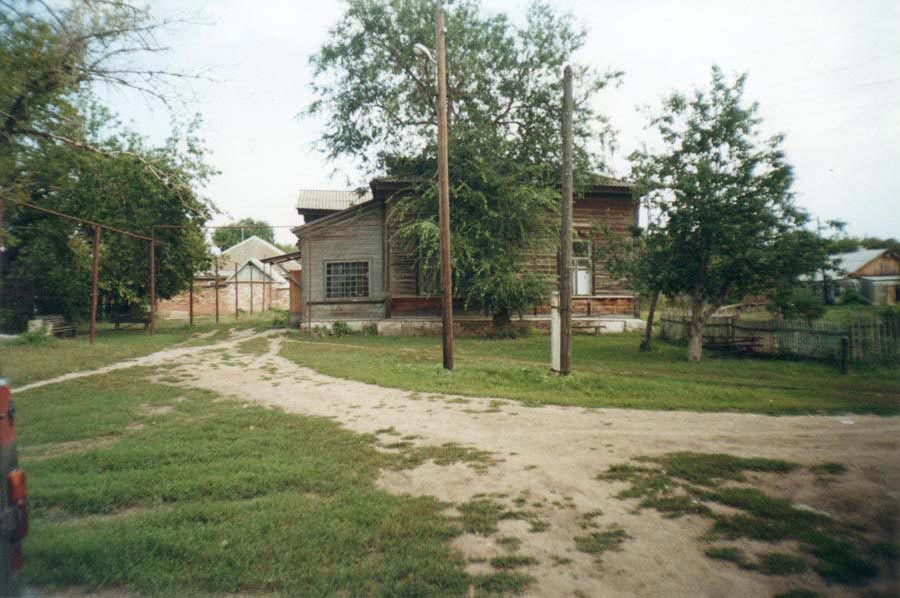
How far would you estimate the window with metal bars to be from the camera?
849 inches

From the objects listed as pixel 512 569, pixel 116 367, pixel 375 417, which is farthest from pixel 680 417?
pixel 116 367

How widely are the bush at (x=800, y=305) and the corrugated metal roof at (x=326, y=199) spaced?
21296mm

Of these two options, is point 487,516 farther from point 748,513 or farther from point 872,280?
point 872,280

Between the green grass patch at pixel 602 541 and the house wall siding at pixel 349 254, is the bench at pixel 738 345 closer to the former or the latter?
the house wall siding at pixel 349 254

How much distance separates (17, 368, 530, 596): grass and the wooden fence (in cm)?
1302

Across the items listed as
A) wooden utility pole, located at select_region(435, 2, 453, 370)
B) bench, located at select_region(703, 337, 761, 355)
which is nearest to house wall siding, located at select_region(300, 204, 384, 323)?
wooden utility pole, located at select_region(435, 2, 453, 370)

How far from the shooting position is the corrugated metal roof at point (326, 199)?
2919 cm

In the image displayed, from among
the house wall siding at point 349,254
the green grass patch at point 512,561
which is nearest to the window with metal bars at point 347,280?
the house wall siding at point 349,254

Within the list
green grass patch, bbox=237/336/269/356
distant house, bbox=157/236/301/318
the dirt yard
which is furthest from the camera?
distant house, bbox=157/236/301/318

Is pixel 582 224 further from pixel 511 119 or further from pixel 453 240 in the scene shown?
pixel 453 240

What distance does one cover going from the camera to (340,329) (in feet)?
68.1

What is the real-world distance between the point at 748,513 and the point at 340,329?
18.3m

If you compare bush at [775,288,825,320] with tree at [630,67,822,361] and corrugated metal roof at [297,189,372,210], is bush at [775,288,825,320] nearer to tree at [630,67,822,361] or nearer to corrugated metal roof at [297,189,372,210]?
tree at [630,67,822,361]

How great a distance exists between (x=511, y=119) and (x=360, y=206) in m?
7.41
